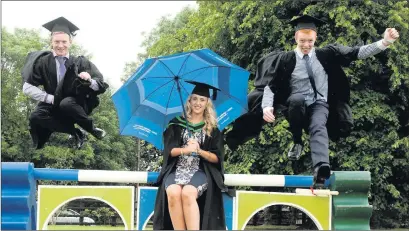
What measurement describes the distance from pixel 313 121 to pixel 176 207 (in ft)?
4.97

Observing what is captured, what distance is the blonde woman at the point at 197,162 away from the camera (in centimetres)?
553

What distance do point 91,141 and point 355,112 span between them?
1180 cm

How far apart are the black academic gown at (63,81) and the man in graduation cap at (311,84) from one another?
179 cm

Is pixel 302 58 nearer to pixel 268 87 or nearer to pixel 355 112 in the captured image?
pixel 268 87

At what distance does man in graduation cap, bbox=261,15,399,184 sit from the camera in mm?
5766

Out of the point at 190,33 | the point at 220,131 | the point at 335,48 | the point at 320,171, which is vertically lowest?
the point at 320,171

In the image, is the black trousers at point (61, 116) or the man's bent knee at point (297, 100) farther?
the black trousers at point (61, 116)

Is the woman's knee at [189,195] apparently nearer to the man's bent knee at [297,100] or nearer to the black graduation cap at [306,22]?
the man's bent knee at [297,100]

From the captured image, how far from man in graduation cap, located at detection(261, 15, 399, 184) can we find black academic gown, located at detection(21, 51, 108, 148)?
5.88ft

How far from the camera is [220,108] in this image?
637cm

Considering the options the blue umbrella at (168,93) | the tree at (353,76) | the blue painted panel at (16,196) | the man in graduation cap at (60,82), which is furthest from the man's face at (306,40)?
the tree at (353,76)

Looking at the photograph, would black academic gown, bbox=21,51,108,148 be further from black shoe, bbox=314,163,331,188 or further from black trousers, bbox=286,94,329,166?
black shoe, bbox=314,163,331,188

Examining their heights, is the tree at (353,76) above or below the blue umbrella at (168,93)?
above

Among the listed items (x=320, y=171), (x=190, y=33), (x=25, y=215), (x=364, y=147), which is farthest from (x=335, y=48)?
(x=190, y=33)
